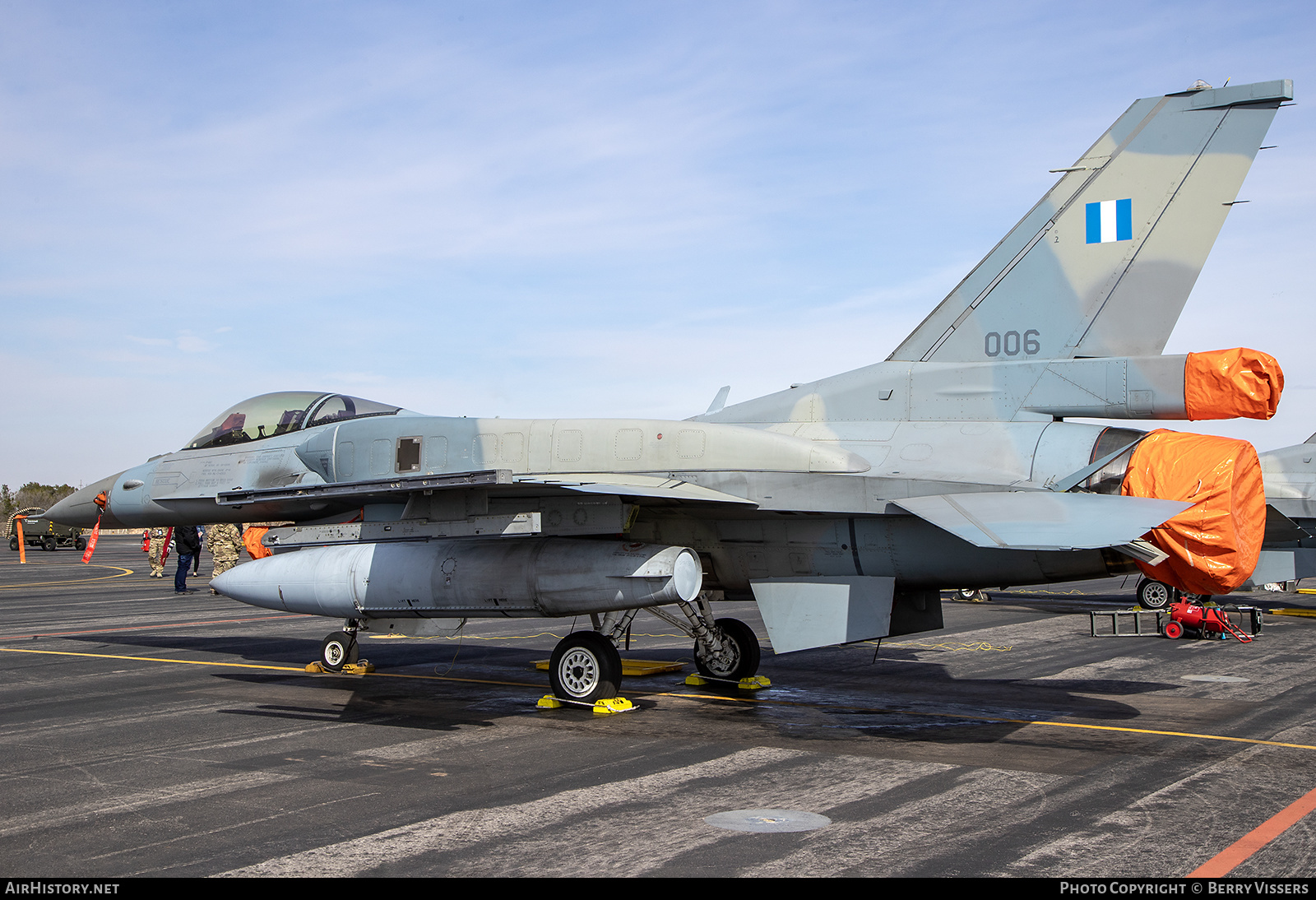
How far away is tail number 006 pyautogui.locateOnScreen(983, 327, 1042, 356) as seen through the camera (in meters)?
10.0

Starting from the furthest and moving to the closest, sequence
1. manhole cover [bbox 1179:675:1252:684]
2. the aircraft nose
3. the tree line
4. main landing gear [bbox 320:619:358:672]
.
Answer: the tree line
the aircraft nose
main landing gear [bbox 320:619:358:672]
manhole cover [bbox 1179:675:1252:684]

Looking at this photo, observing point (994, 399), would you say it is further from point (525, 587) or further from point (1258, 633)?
point (1258, 633)

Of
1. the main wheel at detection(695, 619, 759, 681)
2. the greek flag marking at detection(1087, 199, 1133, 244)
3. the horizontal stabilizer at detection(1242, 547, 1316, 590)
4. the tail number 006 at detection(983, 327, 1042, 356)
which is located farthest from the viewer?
the horizontal stabilizer at detection(1242, 547, 1316, 590)

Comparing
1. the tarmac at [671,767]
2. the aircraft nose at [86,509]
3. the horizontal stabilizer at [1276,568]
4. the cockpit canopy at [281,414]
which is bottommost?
the tarmac at [671,767]

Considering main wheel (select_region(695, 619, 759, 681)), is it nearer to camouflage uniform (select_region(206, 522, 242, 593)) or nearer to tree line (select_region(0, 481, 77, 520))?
camouflage uniform (select_region(206, 522, 242, 593))

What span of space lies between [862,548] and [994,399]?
6.41 ft

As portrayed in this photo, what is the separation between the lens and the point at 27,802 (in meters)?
7.10

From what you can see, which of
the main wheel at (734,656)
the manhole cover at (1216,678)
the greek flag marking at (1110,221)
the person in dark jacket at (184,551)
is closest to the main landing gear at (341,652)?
the main wheel at (734,656)

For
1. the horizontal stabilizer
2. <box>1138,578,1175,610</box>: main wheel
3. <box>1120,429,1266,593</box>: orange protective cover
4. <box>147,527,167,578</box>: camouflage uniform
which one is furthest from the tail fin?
<box>147,527,167,578</box>: camouflage uniform

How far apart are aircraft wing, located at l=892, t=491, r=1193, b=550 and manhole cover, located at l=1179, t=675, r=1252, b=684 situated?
5524 mm

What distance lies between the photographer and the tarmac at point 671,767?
5.76 meters

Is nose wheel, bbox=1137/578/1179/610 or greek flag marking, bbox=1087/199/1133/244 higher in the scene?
greek flag marking, bbox=1087/199/1133/244

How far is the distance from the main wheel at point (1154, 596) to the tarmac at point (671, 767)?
18.4ft

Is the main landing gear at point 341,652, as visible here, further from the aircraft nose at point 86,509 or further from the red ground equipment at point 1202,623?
the red ground equipment at point 1202,623
